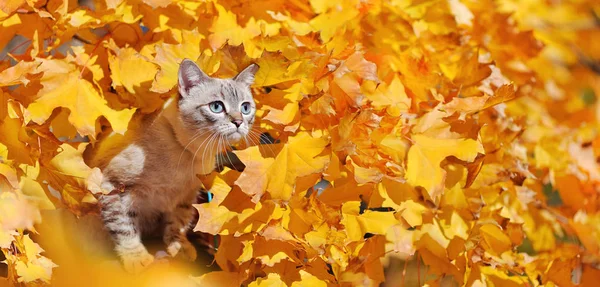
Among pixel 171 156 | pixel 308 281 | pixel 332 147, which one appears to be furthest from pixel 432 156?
pixel 171 156

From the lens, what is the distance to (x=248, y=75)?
2.90ft

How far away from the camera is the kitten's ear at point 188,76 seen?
0.84m

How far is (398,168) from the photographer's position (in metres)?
0.85

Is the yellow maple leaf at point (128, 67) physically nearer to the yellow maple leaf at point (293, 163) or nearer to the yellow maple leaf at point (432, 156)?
the yellow maple leaf at point (293, 163)

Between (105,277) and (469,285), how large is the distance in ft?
2.09

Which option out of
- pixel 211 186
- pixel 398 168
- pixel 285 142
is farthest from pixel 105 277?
pixel 398 168

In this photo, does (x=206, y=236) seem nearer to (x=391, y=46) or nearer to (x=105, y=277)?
(x=105, y=277)

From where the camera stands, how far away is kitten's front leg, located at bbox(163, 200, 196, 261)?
1083mm

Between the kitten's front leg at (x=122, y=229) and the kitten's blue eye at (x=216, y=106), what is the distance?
0.24 metres

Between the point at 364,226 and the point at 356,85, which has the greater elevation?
the point at 356,85

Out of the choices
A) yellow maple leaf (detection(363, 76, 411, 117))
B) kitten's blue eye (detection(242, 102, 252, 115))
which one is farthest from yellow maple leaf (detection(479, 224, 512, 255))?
kitten's blue eye (detection(242, 102, 252, 115))

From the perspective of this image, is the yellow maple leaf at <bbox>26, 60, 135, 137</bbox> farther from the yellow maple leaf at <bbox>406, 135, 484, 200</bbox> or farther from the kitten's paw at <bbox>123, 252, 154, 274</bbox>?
the yellow maple leaf at <bbox>406, 135, 484, 200</bbox>

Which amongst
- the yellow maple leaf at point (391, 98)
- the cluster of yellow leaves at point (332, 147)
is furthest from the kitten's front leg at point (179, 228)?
the yellow maple leaf at point (391, 98)

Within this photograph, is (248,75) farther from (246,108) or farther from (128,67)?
(128,67)
